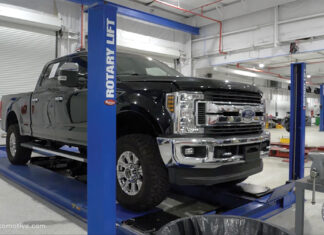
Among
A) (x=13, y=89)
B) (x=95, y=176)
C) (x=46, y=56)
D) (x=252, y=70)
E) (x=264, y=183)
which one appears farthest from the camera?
(x=252, y=70)

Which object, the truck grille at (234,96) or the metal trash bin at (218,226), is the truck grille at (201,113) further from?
the metal trash bin at (218,226)

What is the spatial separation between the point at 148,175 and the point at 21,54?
739 cm

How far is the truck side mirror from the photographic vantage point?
303cm

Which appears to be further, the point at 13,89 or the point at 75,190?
the point at 13,89

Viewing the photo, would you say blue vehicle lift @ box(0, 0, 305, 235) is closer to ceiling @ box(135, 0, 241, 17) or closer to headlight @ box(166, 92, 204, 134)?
headlight @ box(166, 92, 204, 134)

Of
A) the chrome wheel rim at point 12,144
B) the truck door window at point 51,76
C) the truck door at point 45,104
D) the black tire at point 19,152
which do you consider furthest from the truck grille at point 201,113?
the chrome wheel rim at point 12,144

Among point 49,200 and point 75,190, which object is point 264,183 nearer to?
point 75,190

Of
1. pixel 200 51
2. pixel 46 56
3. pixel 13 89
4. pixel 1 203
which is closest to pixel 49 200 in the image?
pixel 1 203

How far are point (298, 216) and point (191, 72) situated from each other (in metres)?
10.5

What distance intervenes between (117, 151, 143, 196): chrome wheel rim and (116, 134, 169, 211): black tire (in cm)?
4

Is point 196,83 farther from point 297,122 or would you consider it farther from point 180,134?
point 297,122

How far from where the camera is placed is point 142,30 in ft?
35.6

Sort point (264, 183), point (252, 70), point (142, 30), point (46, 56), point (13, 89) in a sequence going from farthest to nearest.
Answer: point (252, 70), point (142, 30), point (46, 56), point (13, 89), point (264, 183)

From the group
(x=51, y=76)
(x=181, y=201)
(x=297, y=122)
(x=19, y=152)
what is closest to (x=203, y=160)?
(x=181, y=201)
